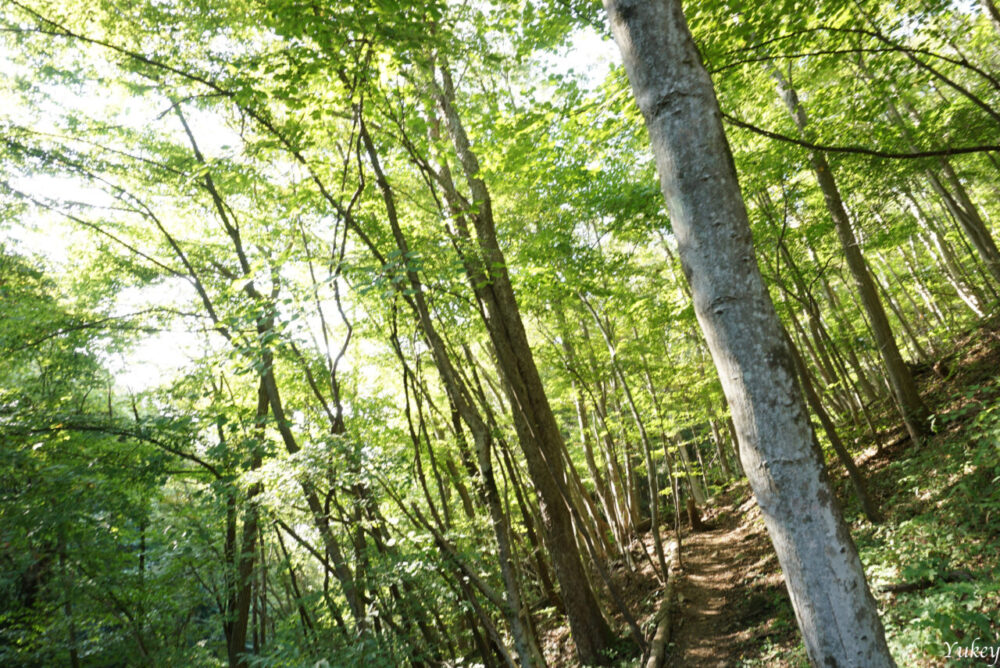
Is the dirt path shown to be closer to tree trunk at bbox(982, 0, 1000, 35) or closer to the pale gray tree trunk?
the pale gray tree trunk

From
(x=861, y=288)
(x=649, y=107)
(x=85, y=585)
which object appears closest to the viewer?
(x=649, y=107)

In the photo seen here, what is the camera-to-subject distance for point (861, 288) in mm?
8578

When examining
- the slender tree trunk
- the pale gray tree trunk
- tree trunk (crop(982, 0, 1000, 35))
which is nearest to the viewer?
the pale gray tree trunk

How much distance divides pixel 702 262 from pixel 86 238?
10874 millimetres

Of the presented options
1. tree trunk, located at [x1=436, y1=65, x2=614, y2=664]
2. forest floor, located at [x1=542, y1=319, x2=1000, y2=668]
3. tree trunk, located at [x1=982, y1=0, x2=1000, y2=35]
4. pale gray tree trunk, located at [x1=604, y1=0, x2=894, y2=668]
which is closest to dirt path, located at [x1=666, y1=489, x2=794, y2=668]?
forest floor, located at [x1=542, y1=319, x2=1000, y2=668]

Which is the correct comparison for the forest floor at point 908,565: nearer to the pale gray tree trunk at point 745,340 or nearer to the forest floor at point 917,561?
the forest floor at point 917,561

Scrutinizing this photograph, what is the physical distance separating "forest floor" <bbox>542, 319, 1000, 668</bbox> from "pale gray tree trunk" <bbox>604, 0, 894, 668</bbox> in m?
2.88

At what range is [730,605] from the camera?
25.9ft

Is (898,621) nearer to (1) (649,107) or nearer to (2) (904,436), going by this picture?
(1) (649,107)

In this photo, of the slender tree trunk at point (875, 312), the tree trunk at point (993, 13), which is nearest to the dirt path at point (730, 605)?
the slender tree trunk at point (875, 312)

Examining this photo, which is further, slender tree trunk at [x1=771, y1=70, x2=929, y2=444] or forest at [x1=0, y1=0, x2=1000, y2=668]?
slender tree trunk at [x1=771, y1=70, x2=929, y2=444]

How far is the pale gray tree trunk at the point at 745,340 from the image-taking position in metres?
1.50

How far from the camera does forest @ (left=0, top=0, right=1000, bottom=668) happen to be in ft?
9.19

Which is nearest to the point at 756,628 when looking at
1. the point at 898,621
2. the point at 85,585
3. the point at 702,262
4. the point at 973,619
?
the point at 898,621
